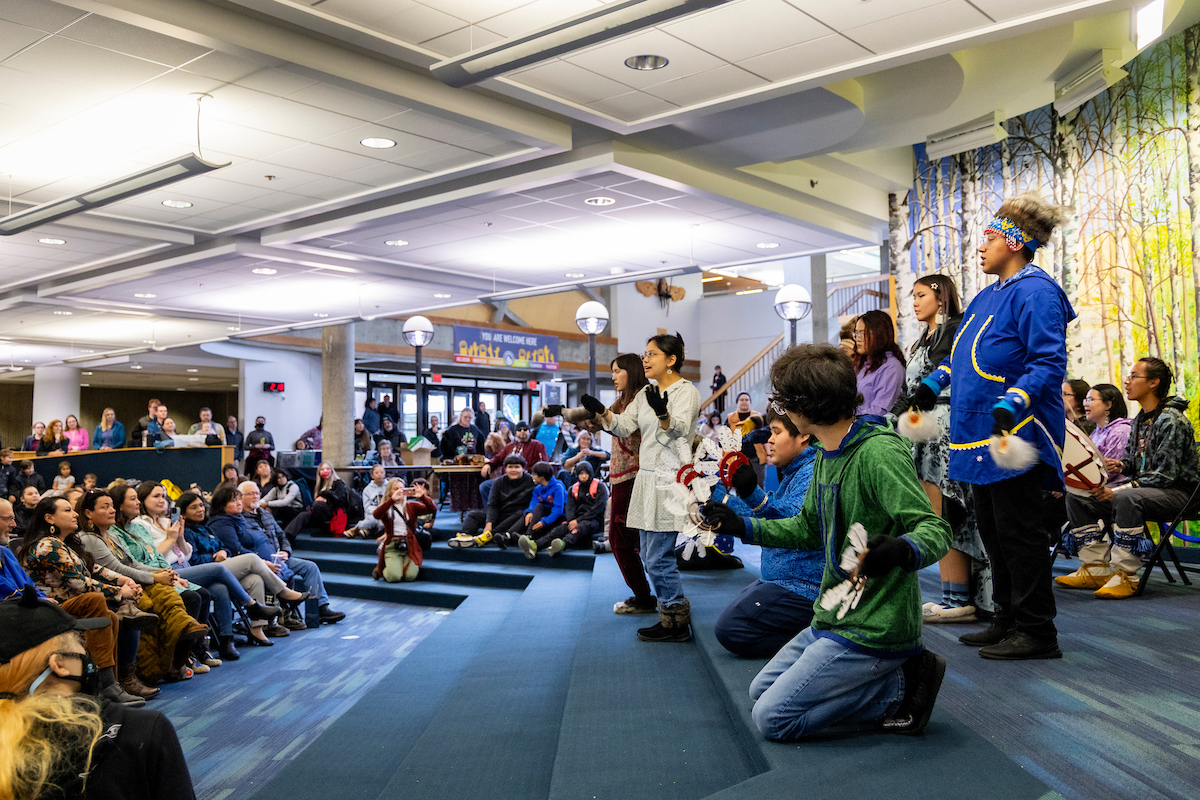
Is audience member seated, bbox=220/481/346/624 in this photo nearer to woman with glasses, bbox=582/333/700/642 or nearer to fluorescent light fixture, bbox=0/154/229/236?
fluorescent light fixture, bbox=0/154/229/236

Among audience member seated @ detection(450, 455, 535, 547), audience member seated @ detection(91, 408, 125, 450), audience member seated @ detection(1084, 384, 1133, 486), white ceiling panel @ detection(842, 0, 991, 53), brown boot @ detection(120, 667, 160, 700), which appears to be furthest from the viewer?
audience member seated @ detection(91, 408, 125, 450)

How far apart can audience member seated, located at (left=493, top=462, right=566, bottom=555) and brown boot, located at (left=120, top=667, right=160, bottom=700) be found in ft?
11.8

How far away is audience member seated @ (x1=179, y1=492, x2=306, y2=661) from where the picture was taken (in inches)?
245

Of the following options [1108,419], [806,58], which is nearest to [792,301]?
[1108,419]

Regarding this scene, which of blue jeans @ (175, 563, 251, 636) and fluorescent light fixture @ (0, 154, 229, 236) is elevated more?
fluorescent light fixture @ (0, 154, 229, 236)

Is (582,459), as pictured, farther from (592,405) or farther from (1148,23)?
(1148,23)

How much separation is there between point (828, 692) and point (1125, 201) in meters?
5.82

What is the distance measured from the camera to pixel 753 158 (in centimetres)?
756

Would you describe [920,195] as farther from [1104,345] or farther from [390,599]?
[390,599]

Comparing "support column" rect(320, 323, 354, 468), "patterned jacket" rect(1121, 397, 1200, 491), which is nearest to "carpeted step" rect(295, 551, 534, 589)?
"support column" rect(320, 323, 354, 468)

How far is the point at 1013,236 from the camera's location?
2.83m

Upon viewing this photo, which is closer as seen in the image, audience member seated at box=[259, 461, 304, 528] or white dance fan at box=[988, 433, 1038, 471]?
white dance fan at box=[988, 433, 1038, 471]

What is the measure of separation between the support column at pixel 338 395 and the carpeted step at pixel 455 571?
Result: 4009 millimetres

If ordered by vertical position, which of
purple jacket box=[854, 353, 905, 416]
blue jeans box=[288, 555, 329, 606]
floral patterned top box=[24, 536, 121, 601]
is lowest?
blue jeans box=[288, 555, 329, 606]
